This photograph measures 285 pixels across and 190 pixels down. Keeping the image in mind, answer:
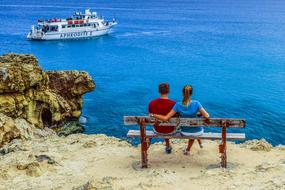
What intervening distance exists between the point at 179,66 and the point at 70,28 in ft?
116

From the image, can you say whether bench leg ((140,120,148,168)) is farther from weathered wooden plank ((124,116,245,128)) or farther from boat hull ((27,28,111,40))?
boat hull ((27,28,111,40))

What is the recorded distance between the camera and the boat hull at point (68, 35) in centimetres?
7905

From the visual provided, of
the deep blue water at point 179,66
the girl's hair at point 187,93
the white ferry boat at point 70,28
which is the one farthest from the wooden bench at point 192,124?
the white ferry boat at point 70,28

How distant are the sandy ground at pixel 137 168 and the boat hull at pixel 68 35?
225 feet

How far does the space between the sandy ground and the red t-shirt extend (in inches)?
36.5

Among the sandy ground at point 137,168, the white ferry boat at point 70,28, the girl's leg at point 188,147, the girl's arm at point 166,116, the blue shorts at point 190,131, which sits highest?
the white ferry boat at point 70,28

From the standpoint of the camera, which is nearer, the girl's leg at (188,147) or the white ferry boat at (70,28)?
the girl's leg at (188,147)

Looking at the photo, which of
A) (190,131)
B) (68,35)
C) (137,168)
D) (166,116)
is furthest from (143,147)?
(68,35)

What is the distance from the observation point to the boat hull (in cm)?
7905

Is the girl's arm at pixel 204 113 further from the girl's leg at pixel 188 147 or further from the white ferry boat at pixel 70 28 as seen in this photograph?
the white ferry boat at pixel 70 28

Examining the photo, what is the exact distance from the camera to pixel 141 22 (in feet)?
357

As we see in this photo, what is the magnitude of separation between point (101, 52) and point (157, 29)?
27868 mm

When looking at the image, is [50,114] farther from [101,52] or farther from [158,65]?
[101,52]

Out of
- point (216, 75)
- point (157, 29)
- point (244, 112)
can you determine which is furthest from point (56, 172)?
point (157, 29)
